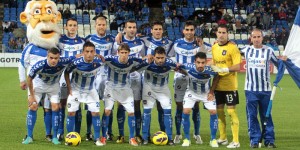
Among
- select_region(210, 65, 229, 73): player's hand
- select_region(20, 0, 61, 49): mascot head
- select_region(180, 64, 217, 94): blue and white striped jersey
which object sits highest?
select_region(20, 0, 61, 49): mascot head

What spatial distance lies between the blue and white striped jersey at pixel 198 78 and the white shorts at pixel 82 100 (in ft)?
5.09

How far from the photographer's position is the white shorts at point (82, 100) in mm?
11672

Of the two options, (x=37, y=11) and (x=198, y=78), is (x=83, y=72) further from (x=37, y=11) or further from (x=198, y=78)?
(x=198, y=78)

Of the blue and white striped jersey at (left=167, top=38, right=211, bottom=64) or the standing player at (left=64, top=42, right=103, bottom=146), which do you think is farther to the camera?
the blue and white striped jersey at (left=167, top=38, right=211, bottom=64)

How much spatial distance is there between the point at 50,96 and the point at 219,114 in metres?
2.90

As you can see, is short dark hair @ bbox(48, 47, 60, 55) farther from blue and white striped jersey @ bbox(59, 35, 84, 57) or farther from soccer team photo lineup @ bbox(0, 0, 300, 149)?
blue and white striped jersey @ bbox(59, 35, 84, 57)

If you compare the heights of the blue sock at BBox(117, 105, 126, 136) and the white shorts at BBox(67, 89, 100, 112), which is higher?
the white shorts at BBox(67, 89, 100, 112)

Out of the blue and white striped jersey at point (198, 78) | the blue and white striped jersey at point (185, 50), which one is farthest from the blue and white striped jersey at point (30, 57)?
the blue and white striped jersey at point (198, 78)

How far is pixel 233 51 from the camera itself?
1178 cm

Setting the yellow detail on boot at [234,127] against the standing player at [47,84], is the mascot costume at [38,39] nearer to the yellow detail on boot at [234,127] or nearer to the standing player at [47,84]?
the standing player at [47,84]

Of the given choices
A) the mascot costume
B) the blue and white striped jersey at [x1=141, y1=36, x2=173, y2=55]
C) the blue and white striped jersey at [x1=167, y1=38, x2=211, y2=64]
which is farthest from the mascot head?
the blue and white striped jersey at [x1=167, y1=38, x2=211, y2=64]

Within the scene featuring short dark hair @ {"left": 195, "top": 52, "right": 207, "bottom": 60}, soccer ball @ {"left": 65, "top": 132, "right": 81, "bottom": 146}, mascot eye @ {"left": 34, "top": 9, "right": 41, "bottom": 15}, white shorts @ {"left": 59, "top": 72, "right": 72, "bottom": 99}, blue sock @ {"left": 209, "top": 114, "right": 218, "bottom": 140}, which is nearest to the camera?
soccer ball @ {"left": 65, "top": 132, "right": 81, "bottom": 146}

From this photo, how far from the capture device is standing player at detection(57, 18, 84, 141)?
1226cm

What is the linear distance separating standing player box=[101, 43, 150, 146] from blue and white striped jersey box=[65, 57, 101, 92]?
26cm
